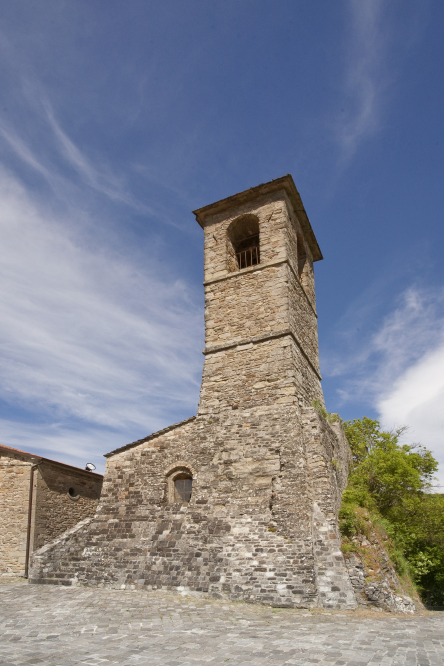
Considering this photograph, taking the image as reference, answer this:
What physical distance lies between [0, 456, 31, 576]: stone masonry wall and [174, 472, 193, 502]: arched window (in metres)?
5.95

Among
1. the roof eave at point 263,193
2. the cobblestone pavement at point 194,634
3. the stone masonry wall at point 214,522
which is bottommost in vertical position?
the cobblestone pavement at point 194,634

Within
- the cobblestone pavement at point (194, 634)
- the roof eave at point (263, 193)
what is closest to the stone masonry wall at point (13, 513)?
the cobblestone pavement at point (194, 634)

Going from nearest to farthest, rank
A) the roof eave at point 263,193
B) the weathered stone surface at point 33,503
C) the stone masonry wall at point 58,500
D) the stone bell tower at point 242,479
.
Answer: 1. the stone bell tower at point 242,479
2. the weathered stone surface at point 33,503
3. the stone masonry wall at point 58,500
4. the roof eave at point 263,193

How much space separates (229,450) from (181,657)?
5.84 metres

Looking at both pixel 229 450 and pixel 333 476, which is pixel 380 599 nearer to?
pixel 333 476

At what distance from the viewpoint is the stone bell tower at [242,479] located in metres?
8.76

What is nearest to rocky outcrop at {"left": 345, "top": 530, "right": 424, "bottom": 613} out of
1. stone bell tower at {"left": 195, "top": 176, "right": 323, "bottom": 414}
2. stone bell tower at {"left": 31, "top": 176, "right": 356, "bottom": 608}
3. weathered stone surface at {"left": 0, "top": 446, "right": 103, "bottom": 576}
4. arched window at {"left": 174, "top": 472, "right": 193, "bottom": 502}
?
stone bell tower at {"left": 31, "top": 176, "right": 356, "bottom": 608}

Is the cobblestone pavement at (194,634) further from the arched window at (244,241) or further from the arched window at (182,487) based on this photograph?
the arched window at (244,241)

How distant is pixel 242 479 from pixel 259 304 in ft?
16.5

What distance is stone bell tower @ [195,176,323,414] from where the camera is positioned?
11.6 m

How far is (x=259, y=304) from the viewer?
12.7 m

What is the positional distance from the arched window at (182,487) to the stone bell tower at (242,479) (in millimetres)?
26

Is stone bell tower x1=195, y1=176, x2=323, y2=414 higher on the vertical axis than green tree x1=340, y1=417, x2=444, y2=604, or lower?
higher

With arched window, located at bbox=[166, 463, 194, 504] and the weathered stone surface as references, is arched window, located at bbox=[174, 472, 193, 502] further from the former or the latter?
the weathered stone surface
